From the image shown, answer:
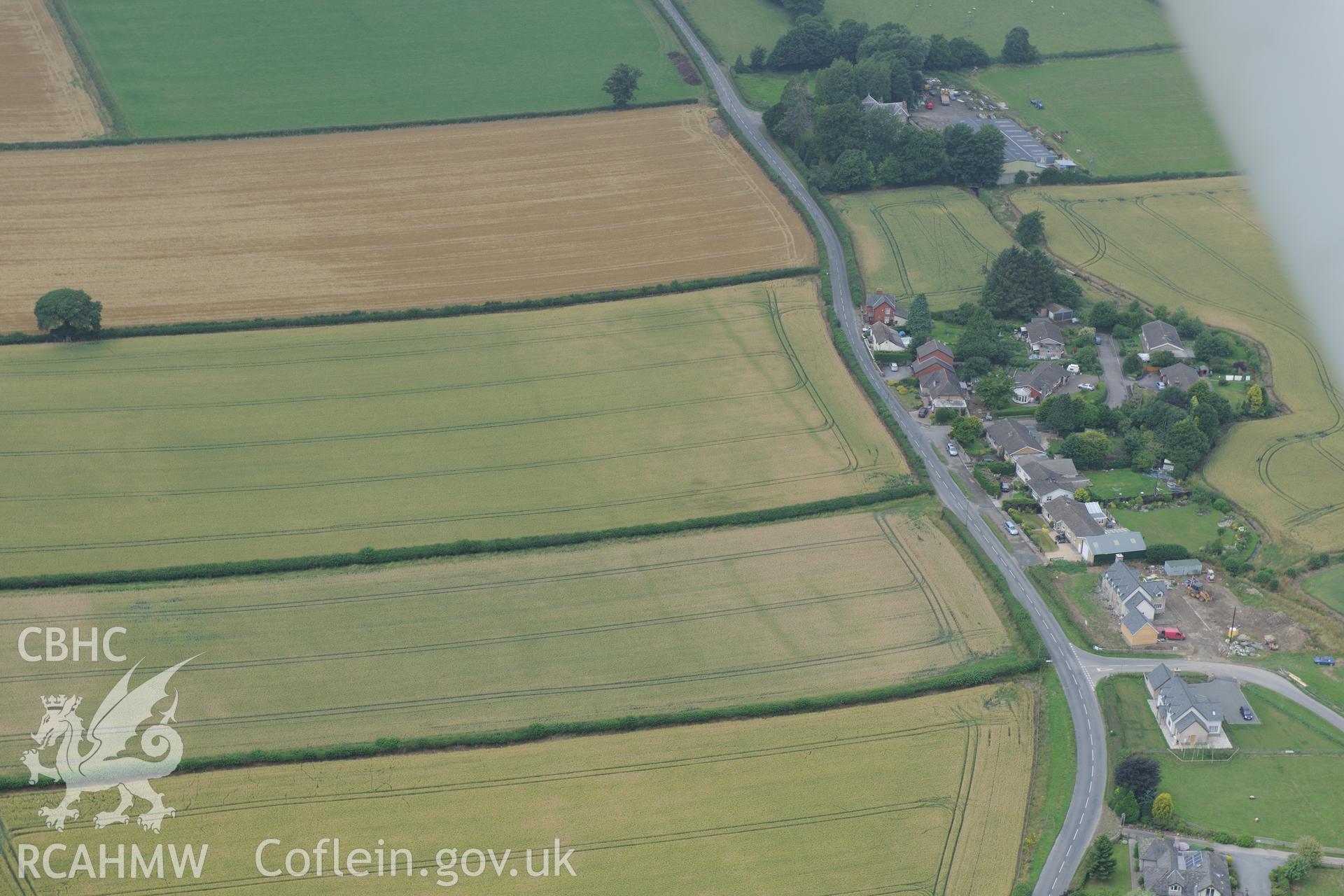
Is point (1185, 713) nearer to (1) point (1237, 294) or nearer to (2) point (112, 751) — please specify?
(2) point (112, 751)

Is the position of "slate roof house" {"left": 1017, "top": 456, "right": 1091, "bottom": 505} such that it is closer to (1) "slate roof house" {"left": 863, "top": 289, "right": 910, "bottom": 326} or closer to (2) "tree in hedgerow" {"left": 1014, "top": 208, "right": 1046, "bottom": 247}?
(1) "slate roof house" {"left": 863, "top": 289, "right": 910, "bottom": 326}

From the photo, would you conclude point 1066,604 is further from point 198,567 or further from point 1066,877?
point 198,567

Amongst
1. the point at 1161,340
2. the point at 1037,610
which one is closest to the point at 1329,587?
the point at 1037,610

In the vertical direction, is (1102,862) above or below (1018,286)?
below

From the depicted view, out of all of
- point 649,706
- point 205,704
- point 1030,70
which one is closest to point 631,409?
point 649,706

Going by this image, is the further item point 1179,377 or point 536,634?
point 1179,377

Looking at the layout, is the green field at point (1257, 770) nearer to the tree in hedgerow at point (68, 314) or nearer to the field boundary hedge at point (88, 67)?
the tree in hedgerow at point (68, 314)
